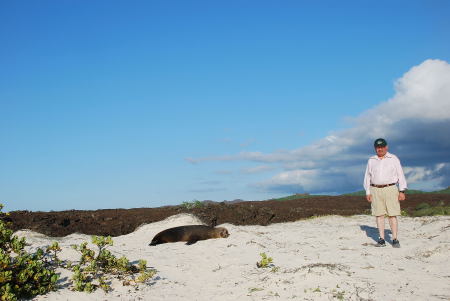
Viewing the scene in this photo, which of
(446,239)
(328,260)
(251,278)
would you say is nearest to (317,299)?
(251,278)

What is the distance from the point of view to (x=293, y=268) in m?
8.02

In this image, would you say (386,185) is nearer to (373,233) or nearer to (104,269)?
(373,233)

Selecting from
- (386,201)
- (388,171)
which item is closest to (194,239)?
(386,201)

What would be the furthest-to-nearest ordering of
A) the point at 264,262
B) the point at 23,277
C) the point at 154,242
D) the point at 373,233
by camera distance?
the point at 373,233 → the point at 154,242 → the point at 264,262 → the point at 23,277

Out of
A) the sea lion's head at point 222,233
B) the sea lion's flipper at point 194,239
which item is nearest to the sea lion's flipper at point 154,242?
the sea lion's flipper at point 194,239

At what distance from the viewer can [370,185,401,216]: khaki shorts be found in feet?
35.4

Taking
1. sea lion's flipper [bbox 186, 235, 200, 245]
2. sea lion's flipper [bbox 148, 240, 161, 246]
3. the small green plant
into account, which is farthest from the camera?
sea lion's flipper [bbox 148, 240, 161, 246]

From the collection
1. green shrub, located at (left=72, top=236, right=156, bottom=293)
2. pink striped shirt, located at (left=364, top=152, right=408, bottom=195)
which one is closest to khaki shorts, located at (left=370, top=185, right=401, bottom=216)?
pink striped shirt, located at (left=364, top=152, right=408, bottom=195)

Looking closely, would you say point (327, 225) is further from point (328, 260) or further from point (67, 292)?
point (67, 292)

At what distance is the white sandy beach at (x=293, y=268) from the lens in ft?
21.9

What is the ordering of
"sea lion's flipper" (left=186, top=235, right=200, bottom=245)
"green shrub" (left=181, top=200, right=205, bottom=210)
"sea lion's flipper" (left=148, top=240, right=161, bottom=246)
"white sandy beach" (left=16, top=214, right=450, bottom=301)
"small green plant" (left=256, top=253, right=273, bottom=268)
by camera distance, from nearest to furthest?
1. "white sandy beach" (left=16, top=214, right=450, bottom=301)
2. "small green plant" (left=256, top=253, right=273, bottom=268)
3. "sea lion's flipper" (left=186, top=235, right=200, bottom=245)
4. "sea lion's flipper" (left=148, top=240, right=161, bottom=246)
5. "green shrub" (left=181, top=200, right=205, bottom=210)

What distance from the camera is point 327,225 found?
15.8 metres

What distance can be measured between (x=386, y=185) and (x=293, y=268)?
416 cm

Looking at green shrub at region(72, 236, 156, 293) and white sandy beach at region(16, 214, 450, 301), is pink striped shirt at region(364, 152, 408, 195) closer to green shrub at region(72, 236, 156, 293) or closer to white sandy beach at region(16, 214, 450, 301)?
white sandy beach at region(16, 214, 450, 301)
